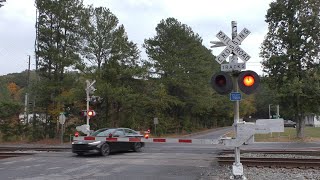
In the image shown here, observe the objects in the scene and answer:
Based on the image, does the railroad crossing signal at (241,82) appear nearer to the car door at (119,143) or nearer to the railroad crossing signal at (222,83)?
the railroad crossing signal at (222,83)

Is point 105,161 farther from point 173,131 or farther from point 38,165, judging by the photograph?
point 173,131

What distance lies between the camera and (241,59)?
483 inches

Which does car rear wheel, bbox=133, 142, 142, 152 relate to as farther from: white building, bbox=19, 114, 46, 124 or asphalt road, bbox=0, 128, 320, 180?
white building, bbox=19, 114, 46, 124

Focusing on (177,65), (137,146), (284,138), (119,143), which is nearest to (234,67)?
(119,143)

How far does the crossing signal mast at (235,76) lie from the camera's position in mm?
11859

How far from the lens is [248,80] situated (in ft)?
38.9

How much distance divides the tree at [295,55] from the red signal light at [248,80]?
24.8 metres

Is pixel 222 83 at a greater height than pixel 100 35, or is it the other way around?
pixel 100 35

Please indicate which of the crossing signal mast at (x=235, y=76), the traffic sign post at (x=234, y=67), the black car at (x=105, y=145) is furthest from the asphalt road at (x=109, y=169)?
the crossing signal mast at (x=235, y=76)

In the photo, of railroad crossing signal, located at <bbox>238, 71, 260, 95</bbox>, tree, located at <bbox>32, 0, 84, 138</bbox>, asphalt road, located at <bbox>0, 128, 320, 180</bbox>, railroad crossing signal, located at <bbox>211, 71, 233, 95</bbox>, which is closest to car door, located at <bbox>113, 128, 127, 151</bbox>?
asphalt road, located at <bbox>0, 128, 320, 180</bbox>

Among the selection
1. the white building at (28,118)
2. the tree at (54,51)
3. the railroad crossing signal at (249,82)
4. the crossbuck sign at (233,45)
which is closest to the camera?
the railroad crossing signal at (249,82)

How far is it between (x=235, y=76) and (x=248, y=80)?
2.59 ft

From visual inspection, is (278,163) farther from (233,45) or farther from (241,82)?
(233,45)

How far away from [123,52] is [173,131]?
1921cm
